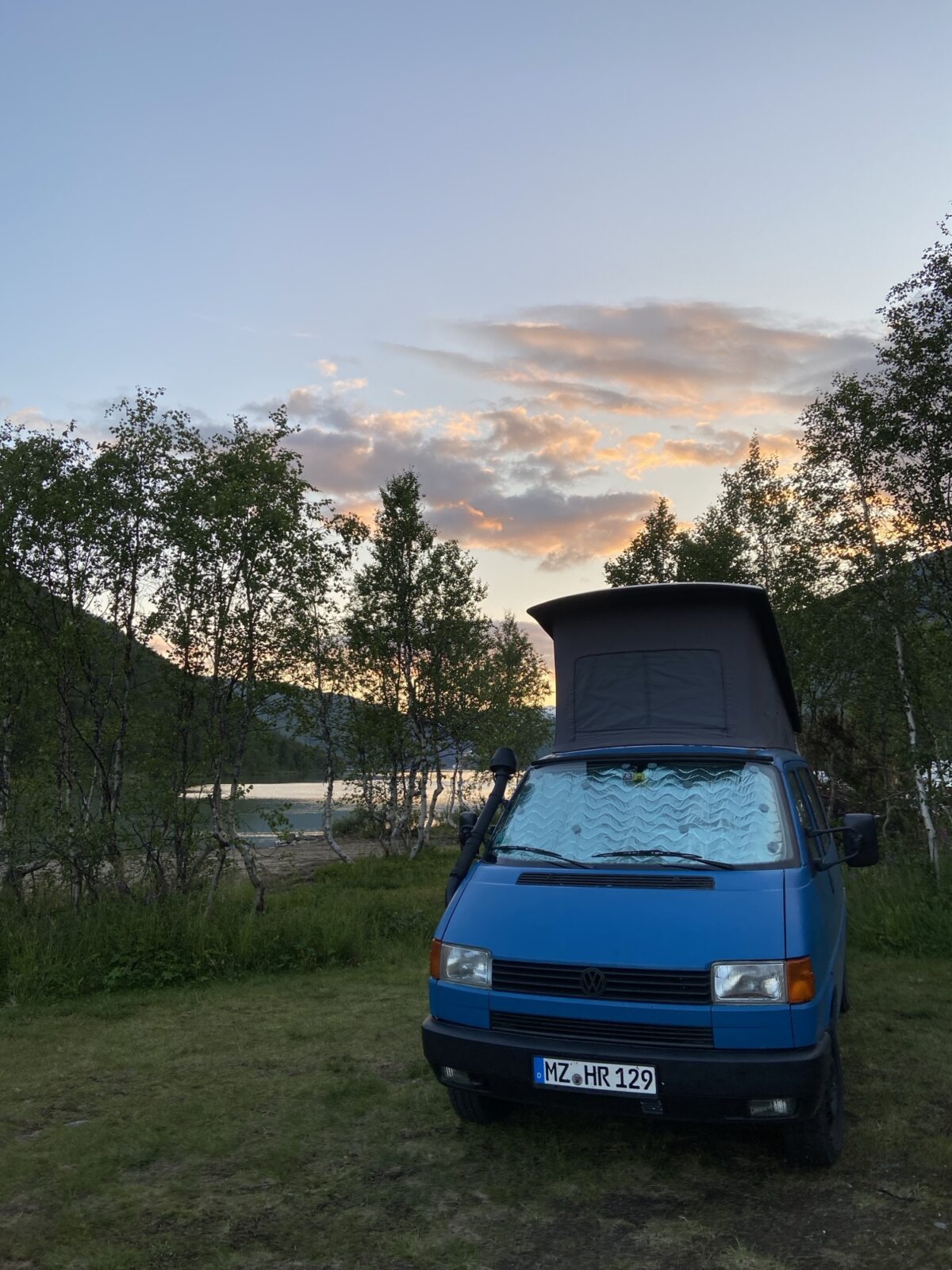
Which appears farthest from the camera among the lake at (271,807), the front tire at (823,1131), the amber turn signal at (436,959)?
the lake at (271,807)

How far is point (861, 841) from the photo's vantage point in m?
5.28

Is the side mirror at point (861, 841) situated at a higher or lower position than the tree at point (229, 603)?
lower

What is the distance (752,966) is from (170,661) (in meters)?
9.49

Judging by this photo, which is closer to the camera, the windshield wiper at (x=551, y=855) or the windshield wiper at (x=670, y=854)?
the windshield wiper at (x=670, y=854)

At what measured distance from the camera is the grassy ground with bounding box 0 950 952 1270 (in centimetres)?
368

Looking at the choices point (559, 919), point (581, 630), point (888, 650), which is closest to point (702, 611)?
point (581, 630)

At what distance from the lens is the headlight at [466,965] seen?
4395 millimetres

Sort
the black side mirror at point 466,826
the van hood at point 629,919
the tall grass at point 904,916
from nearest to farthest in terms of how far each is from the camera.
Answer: the van hood at point 629,919, the black side mirror at point 466,826, the tall grass at point 904,916

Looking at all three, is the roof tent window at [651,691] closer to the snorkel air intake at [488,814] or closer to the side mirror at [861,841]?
the snorkel air intake at [488,814]

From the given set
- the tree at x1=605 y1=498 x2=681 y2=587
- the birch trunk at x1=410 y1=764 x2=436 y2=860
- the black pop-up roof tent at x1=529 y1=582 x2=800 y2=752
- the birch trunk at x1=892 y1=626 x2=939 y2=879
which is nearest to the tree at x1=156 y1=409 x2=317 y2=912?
the black pop-up roof tent at x1=529 y1=582 x2=800 y2=752

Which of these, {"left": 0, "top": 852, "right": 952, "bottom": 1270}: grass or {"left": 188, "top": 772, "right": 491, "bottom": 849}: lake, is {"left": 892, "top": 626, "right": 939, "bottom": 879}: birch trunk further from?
{"left": 188, "top": 772, "right": 491, "bottom": 849}: lake

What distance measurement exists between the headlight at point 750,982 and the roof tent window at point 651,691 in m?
2.64

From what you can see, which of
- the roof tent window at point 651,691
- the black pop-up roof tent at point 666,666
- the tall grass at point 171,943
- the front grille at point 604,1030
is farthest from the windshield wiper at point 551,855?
the tall grass at point 171,943

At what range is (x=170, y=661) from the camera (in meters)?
11.8
